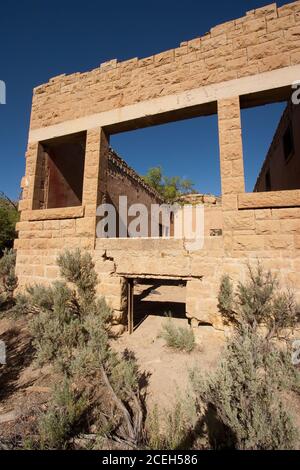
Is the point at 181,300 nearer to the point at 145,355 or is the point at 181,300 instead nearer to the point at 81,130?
the point at 145,355

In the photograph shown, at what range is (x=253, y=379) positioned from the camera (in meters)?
2.28

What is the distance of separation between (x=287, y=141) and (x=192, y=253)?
19.2 feet

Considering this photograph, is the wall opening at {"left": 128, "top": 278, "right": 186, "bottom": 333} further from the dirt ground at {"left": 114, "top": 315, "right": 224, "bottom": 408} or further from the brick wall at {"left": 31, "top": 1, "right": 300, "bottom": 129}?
the brick wall at {"left": 31, "top": 1, "right": 300, "bottom": 129}

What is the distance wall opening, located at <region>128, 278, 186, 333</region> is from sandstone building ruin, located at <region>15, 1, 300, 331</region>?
0.81 ft

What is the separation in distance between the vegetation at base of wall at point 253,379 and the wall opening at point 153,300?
1.71 metres

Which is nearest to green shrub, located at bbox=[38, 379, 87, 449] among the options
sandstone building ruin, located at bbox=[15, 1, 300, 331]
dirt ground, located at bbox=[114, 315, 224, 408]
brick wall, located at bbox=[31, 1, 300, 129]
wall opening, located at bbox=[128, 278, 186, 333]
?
dirt ground, located at bbox=[114, 315, 224, 408]

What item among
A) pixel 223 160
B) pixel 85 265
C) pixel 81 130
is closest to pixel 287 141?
pixel 223 160

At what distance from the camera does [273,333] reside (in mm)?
3422

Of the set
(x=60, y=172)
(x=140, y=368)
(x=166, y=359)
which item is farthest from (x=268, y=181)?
(x=140, y=368)

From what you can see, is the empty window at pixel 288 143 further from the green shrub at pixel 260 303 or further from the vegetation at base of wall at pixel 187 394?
the vegetation at base of wall at pixel 187 394

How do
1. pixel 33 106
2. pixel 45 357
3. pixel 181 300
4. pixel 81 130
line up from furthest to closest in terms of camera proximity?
pixel 181 300 < pixel 33 106 < pixel 81 130 < pixel 45 357

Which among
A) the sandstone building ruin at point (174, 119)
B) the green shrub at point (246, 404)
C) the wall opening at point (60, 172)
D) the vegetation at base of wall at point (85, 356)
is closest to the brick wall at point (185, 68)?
the sandstone building ruin at point (174, 119)

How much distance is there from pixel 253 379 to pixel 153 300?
577 centimetres

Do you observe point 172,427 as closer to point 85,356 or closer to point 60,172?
point 85,356
